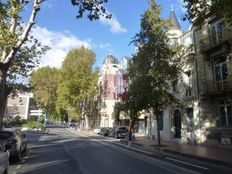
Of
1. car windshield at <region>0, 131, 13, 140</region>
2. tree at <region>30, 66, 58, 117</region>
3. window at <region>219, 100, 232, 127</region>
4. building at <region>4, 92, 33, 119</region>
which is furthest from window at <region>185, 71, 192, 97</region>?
building at <region>4, 92, 33, 119</region>

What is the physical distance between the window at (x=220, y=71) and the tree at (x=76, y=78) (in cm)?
3456

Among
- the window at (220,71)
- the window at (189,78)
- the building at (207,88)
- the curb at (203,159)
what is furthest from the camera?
the window at (189,78)

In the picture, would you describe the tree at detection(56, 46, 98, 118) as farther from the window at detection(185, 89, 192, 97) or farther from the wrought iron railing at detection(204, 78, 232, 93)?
the wrought iron railing at detection(204, 78, 232, 93)

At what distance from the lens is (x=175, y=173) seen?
10156 mm

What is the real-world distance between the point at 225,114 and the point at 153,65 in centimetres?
711

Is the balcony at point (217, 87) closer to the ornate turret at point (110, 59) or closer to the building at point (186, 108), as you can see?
the building at point (186, 108)

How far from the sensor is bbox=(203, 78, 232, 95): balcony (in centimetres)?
2102

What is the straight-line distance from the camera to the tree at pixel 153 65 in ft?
72.1

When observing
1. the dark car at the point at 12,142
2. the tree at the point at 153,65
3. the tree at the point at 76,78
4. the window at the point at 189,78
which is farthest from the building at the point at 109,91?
the dark car at the point at 12,142

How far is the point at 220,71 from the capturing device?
22828 millimetres

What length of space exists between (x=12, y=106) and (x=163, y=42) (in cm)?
9794

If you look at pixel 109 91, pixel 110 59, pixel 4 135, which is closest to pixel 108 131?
pixel 109 91

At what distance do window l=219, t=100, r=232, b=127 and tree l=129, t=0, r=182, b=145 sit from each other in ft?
13.8

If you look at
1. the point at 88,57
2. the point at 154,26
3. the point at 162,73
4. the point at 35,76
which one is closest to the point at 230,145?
the point at 162,73
